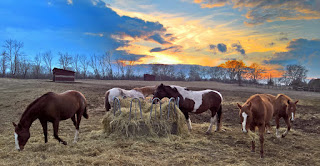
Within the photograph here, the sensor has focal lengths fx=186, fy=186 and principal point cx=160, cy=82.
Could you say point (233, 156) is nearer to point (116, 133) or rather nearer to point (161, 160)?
point (161, 160)

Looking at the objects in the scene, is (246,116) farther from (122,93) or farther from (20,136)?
(20,136)

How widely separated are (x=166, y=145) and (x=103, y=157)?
185 cm

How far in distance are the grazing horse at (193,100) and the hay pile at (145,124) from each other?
77 centimetres

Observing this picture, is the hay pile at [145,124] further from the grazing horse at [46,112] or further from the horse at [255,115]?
the horse at [255,115]

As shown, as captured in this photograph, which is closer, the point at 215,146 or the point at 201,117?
the point at 215,146

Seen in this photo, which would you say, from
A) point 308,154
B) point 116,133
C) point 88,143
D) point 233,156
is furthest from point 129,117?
point 308,154

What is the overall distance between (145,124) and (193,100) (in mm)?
2212

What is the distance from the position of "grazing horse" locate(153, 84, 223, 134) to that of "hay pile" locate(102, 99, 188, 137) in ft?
2.53

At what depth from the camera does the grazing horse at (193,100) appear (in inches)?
280

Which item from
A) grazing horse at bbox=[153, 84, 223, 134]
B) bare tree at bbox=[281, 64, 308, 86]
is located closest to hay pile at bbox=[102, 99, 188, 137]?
grazing horse at bbox=[153, 84, 223, 134]

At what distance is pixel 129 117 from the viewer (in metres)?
6.06

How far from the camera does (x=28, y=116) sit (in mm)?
4969

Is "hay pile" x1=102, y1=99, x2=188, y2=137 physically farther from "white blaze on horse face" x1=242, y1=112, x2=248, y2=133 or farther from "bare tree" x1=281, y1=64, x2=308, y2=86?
"bare tree" x1=281, y1=64, x2=308, y2=86

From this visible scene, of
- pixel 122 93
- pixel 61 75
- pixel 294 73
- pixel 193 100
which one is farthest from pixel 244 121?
pixel 294 73
